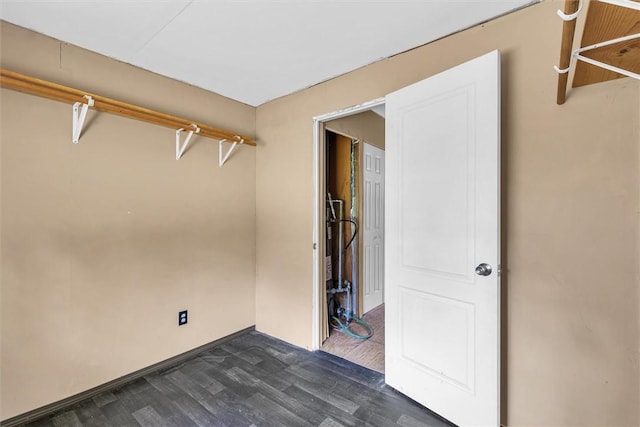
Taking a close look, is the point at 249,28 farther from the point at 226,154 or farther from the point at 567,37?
the point at 567,37

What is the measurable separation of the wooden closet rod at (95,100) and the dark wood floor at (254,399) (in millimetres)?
1921

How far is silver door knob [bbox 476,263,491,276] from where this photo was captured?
1.46 m

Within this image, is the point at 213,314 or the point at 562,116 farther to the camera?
the point at 213,314

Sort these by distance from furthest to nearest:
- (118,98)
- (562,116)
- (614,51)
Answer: (118,98)
(562,116)
(614,51)

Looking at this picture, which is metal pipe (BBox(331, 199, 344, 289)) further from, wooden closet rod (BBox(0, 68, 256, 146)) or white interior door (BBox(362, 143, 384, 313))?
wooden closet rod (BBox(0, 68, 256, 146))

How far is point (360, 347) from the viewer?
8.32 ft

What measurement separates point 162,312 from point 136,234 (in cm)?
66

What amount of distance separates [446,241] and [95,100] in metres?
2.35

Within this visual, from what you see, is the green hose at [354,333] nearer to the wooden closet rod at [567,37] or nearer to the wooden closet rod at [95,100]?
the wooden closet rod at [95,100]

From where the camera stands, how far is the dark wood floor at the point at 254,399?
1669 mm

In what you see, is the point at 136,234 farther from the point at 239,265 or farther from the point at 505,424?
the point at 505,424

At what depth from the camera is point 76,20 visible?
1591 mm

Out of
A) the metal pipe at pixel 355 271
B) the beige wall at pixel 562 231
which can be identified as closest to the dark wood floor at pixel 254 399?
the beige wall at pixel 562 231

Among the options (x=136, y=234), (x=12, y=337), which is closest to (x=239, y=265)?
(x=136, y=234)
